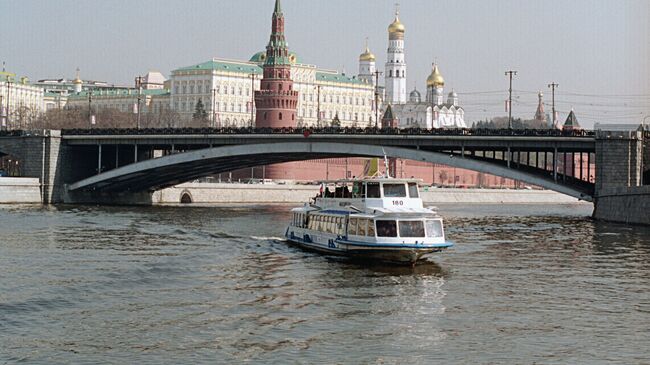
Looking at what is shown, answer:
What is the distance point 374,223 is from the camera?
37.8m

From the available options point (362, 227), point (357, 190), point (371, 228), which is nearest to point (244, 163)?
point (357, 190)

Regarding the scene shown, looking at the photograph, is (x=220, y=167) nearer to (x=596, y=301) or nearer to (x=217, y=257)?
(x=217, y=257)

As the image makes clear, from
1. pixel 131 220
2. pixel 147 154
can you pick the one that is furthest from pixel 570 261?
pixel 147 154

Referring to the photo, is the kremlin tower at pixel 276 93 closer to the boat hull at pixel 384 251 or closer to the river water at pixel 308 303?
the river water at pixel 308 303

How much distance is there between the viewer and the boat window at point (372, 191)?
40.1 metres

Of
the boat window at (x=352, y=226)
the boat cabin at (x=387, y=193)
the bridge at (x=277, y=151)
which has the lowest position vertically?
the boat window at (x=352, y=226)

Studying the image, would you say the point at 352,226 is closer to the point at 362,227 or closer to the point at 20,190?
the point at 362,227

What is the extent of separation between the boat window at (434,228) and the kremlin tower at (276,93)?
90.9 metres

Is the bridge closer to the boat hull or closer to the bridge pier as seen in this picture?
the bridge pier

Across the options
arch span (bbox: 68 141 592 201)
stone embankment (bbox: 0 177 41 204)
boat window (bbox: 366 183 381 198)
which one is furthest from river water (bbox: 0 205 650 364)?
stone embankment (bbox: 0 177 41 204)

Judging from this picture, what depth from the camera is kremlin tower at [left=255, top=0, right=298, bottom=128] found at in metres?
129

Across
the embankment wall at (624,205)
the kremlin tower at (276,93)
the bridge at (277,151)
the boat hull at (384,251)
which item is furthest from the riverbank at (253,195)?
the boat hull at (384,251)

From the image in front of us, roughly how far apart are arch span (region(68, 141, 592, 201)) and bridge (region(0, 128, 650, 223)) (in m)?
0.06

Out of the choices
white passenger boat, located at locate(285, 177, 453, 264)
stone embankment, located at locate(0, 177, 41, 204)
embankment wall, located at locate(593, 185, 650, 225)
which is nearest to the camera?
white passenger boat, located at locate(285, 177, 453, 264)
